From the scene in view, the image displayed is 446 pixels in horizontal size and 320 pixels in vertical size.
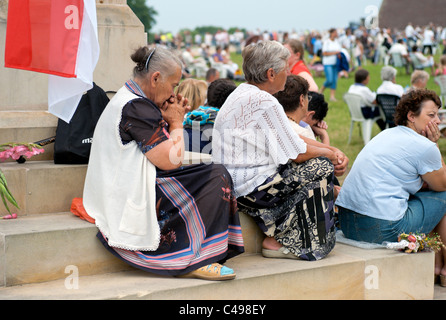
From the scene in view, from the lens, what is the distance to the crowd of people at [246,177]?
345 centimetres

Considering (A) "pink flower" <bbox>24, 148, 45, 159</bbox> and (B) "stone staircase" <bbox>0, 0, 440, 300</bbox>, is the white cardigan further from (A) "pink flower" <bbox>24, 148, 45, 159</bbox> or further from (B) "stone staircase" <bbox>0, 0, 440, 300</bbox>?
(A) "pink flower" <bbox>24, 148, 45, 159</bbox>

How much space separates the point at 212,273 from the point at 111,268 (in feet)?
1.90

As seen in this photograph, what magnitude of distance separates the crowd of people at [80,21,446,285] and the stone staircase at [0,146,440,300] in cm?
11

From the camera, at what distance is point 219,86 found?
17.7 feet

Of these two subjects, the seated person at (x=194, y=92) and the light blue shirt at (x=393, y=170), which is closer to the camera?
the light blue shirt at (x=393, y=170)

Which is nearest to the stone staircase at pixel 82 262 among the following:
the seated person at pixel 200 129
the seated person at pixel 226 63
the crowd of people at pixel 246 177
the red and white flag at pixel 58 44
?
the crowd of people at pixel 246 177

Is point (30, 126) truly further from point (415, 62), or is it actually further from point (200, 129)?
point (415, 62)

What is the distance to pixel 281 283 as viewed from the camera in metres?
3.65

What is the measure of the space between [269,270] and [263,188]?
0.48 m

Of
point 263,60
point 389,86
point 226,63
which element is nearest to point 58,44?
point 263,60

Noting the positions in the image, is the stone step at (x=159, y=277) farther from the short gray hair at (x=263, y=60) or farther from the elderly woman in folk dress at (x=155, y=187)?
the short gray hair at (x=263, y=60)

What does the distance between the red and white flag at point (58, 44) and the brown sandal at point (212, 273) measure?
3.92ft

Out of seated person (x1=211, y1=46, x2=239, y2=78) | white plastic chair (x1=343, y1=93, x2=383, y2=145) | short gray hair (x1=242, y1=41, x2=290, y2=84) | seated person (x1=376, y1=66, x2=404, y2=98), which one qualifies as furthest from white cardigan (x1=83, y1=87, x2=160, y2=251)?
seated person (x1=211, y1=46, x2=239, y2=78)

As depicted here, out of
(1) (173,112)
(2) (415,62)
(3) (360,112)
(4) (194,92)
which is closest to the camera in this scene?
(1) (173,112)
